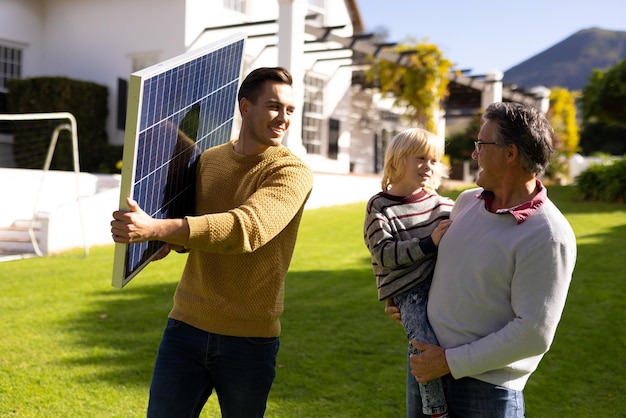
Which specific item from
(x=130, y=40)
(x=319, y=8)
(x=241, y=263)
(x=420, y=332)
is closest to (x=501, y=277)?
(x=420, y=332)

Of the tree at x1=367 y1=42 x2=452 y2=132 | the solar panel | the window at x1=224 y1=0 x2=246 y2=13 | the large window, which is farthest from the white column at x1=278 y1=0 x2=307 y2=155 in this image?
the solar panel

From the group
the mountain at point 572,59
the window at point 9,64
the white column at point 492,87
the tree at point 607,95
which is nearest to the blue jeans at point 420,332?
the window at point 9,64

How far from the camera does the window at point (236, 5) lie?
1700cm

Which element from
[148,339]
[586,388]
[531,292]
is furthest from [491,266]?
[148,339]

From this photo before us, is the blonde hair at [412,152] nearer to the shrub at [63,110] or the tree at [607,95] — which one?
the shrub at [63,110]

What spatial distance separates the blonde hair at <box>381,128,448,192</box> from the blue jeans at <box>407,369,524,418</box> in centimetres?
81

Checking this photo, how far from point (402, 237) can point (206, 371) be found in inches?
35.1

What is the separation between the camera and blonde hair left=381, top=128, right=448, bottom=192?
2742 mm

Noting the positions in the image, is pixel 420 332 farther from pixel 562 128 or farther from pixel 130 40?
pixel 562 128

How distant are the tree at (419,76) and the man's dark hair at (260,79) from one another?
54.3 feet

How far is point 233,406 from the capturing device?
8.43 feet

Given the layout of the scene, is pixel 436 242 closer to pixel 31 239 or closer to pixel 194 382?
pixel 194 382

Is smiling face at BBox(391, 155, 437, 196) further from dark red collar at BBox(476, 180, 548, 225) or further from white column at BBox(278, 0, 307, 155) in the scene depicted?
white column at BBox(278, 0, 307, 155)

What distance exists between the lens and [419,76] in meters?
19.1
